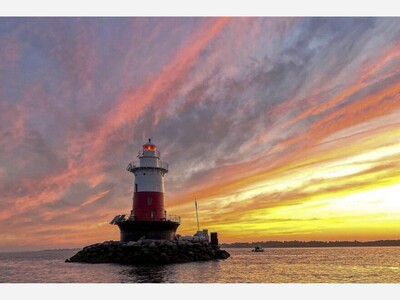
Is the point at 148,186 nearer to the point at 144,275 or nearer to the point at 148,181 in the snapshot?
the point at 148,181

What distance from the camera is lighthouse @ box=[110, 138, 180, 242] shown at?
1612 inches

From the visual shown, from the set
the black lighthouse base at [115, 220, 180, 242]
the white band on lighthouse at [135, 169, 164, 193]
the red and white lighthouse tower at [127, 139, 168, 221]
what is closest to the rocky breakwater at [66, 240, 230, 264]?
the black lighthouse base at [115, 220, 180, 242]

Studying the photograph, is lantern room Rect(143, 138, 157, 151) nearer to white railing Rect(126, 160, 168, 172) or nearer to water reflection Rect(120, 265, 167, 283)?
white railing Rect(126, 160, 168, 172)

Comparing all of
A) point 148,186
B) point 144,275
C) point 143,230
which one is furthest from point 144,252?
point 144,275

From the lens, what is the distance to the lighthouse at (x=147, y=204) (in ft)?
134

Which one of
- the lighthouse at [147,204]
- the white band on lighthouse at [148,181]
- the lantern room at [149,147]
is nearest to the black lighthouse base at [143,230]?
the lighthouse at [147,204]

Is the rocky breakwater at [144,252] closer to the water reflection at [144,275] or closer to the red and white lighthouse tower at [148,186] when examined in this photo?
the red and white lighthouse tower at [148,186]

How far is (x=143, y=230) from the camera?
41062mm

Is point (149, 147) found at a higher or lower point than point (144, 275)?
higher

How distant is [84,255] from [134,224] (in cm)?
695

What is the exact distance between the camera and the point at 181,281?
2641cm

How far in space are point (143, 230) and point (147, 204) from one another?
2.40 meters

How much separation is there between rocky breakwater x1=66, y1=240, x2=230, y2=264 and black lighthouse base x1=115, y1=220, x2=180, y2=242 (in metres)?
0.97
